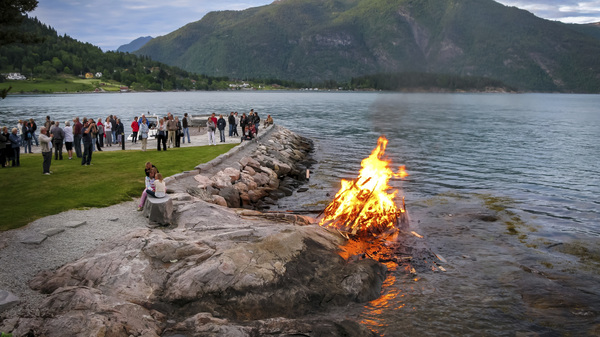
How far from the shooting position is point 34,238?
13.6 m

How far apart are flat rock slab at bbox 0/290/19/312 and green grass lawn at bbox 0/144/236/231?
520cm

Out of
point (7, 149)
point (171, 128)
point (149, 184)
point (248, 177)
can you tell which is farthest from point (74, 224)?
point (171, 128)

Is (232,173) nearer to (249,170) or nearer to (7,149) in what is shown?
(249,170)

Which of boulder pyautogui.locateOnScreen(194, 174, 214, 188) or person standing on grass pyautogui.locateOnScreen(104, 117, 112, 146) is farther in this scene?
person standing on grass pyautogui.locateOnScreen(104, 117, 112, 146)

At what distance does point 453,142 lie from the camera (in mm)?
57594

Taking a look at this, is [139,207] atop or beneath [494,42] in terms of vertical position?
beneath

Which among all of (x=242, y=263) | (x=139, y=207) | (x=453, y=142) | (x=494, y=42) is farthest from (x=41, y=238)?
(x=494, y=42)

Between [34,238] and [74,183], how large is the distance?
7.99 m

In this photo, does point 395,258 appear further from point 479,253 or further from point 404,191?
point 404,191

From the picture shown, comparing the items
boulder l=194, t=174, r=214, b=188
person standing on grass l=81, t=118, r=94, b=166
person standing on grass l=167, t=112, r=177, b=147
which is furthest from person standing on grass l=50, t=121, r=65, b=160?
boulder l=194, t=174, r=214, b=188

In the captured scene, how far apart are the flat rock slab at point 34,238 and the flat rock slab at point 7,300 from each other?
3.29 metres

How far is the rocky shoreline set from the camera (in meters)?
9.70

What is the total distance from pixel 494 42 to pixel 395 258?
2530 inches

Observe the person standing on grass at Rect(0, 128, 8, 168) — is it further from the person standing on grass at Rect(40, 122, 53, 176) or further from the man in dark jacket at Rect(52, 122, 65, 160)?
the person standing on grass at Rect(40, 122, 53, 176)
